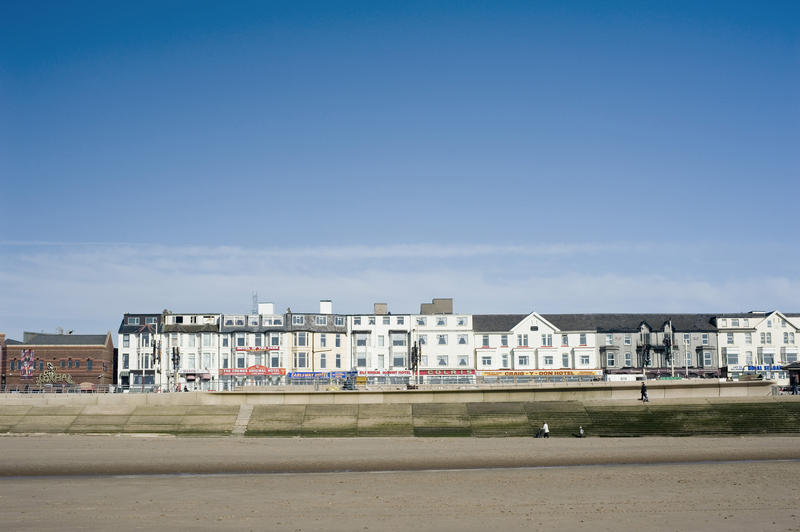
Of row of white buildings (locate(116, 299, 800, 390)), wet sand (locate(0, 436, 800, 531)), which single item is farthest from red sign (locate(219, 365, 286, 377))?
wet sand (locate(0, 436, 800, 531))

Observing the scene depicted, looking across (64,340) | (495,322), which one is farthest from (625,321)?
(64,340)

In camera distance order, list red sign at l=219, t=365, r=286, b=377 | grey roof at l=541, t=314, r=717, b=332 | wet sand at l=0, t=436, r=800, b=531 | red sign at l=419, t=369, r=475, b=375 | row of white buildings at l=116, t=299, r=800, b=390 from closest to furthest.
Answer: wet sand at l=0, t=436, r=800, b=531
red sign at l=219, t=365, r=286, b=377
row of white buildings at l=116, t=299, r=800, b=390
red sign at l=419, t=369, r=475, b=375
grey roof at l=541, t=314, r=717, b=332

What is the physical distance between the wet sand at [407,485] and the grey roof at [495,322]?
61661 mm

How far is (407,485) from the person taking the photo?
132ft

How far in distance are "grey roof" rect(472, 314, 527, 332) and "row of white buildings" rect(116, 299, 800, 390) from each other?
157mm

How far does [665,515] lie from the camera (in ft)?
106

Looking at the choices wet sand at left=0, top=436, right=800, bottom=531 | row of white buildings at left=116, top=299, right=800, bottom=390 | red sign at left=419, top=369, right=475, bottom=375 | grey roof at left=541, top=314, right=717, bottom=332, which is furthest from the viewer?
grey roof at left=541, top=314, right=717, bottom=332

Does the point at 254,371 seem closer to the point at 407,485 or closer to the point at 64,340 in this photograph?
the point at 64,340

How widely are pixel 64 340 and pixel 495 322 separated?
66.8 meters

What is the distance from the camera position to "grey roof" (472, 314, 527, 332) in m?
124

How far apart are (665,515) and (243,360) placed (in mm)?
92896

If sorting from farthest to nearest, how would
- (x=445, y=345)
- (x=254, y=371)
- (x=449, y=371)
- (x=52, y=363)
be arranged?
(x=445, y=345) → (x=449, y=371) → (x=52, y=363) → (x=254, y=371)

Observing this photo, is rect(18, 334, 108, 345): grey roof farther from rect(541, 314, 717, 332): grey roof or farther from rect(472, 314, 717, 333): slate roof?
rect(541, 314, 717, 332): grey roof

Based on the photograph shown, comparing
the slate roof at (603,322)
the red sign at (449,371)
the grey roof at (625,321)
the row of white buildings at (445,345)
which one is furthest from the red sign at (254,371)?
the grey roof at (625,321)
